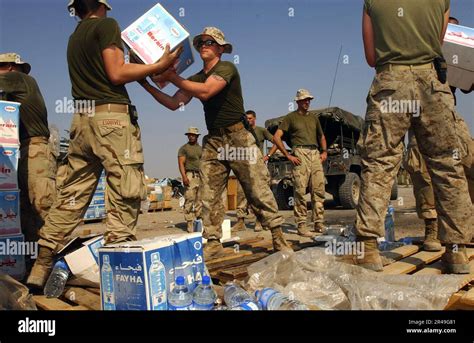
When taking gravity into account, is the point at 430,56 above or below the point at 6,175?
above

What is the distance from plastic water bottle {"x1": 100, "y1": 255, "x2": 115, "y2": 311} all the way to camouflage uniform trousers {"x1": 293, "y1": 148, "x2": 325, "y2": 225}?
431 centimetres

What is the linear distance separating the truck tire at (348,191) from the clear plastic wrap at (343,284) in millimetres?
7521

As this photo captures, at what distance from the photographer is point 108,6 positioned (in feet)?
10.1

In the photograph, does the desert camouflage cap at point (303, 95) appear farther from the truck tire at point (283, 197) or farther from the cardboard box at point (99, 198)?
the cardboard box at point (99, 198)

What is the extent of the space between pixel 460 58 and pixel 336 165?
6.34 metres

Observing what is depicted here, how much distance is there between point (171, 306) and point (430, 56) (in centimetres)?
258

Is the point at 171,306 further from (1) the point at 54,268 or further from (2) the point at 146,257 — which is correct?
(1) the point at 54,268

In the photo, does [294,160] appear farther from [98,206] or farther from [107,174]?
[98,206]

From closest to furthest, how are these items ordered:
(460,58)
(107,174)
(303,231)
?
(107,174) → (460,58) → (303,231)

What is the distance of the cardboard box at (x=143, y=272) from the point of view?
213cm

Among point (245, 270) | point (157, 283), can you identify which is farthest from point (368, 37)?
point (157, 283)

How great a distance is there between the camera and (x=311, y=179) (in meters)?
6.63

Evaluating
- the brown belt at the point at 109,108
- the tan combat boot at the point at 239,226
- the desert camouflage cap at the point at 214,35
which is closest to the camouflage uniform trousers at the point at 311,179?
the tan combat boot at the point at 239,226
